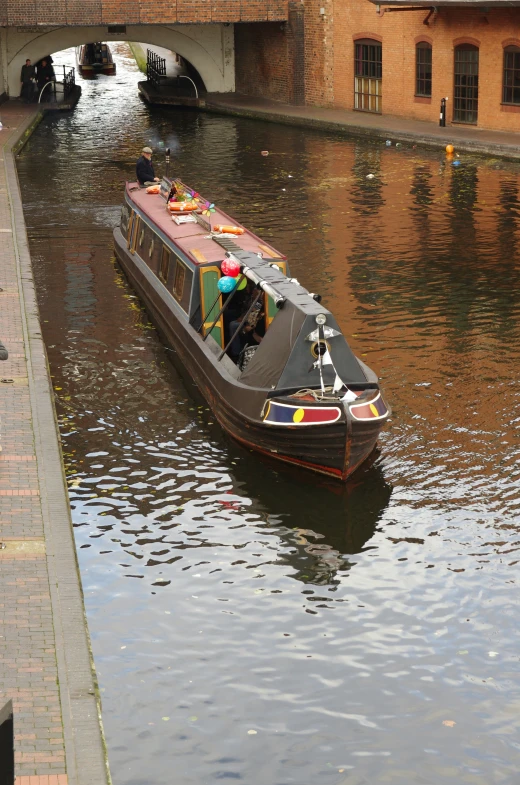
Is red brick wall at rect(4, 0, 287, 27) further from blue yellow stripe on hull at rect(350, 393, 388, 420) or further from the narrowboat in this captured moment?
blue yellow stripe on hull at rect(350, 393, 388, 420)

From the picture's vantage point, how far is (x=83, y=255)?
21297 millimetres

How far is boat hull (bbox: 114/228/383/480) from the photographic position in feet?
37.2

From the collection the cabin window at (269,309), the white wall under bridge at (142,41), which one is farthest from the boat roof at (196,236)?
the white wall under bridge at (142,41)

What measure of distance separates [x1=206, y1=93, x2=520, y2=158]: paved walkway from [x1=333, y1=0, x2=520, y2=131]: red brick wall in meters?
0.50

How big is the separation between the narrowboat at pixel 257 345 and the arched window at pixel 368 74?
69.5 feet

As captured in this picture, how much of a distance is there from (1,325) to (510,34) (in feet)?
67.8

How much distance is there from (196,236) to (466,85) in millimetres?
19764

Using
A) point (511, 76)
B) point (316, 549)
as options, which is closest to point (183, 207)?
point (316, 549)

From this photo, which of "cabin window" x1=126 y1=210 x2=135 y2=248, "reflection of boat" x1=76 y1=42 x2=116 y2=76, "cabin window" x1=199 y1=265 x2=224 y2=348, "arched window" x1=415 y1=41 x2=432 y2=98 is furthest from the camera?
"reflection of boat" x1=76 y1=42 x2=116 y2=76

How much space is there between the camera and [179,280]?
15797 millimetres

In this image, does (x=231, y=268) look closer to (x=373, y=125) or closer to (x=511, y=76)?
(x=511, y=76)

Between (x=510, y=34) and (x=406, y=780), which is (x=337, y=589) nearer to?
(x=406, y=780)

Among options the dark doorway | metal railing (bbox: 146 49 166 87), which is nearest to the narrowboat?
the dark doorway

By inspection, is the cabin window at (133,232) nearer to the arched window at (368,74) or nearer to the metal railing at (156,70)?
the arched window at (368,74)
